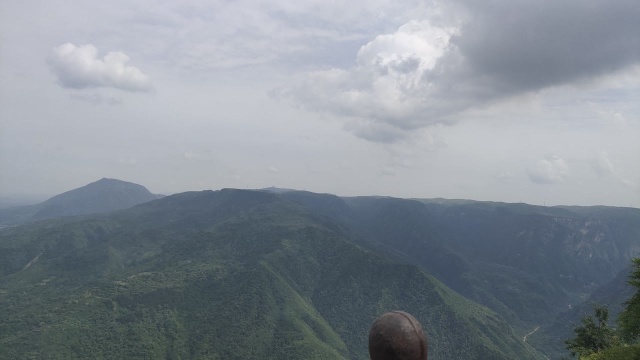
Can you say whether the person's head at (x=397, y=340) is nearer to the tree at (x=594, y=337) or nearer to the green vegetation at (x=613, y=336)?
the green vegetation at (x=613, y=336)

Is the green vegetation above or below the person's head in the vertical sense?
below

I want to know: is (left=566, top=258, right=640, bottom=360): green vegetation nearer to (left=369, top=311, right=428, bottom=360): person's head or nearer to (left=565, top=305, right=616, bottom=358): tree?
(left=565, top=305, right=616, bottom=358): tree

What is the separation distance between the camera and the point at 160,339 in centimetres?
19512

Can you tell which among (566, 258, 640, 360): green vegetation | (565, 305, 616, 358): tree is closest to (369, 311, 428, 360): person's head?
(566, 258, 640, 360): green vegetation

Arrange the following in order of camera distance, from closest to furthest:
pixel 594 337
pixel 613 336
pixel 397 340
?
1. pixel 397 340
2. pixel 613 336
3. pixel 594 337

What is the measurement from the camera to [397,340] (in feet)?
37.9

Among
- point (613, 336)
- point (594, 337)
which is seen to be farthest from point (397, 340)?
point (594, 337)

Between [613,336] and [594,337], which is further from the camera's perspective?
[594,337]

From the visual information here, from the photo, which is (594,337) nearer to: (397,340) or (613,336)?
(613,336)

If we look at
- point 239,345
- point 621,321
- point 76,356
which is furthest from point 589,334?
point 76,356

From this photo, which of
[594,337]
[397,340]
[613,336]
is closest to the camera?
[397,340]

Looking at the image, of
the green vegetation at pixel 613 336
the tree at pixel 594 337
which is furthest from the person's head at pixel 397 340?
the tree at pixel 594 337

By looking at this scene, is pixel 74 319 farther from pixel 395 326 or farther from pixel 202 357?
pixel 395 326

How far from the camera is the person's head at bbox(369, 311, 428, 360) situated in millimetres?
11547
